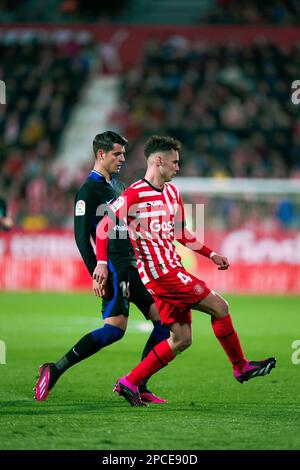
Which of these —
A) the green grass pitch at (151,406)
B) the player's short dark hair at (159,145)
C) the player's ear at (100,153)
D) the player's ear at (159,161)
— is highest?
the player's short dark hair at (159,145)

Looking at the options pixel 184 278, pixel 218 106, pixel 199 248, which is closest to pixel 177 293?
pixel 184 278

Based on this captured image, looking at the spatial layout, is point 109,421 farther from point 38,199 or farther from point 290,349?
point 38,199

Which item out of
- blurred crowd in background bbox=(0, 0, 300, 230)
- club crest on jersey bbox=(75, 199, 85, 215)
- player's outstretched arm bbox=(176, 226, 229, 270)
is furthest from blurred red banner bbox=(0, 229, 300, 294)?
club crest on jersey bbox=(75, 199, 85, 215)

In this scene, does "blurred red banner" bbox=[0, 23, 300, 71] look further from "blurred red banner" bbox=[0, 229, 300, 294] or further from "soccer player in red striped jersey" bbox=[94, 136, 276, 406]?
"soccer player in red striped jersey" bbox=[94, 136, 276, 406]

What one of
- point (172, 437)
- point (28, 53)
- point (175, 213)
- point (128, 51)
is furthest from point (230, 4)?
point (172, 437)

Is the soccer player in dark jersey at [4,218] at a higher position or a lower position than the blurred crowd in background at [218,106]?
lower

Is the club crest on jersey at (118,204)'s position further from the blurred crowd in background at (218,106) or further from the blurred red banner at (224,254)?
the blurred crowd in background at (218,106)

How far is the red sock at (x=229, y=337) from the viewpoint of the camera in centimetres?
841

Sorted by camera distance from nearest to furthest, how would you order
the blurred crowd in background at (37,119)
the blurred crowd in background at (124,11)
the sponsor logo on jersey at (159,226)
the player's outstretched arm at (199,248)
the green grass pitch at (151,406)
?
the green grass pitch at (151,406)
the sponsor logo on jersey at (159,226)
the player's outstretched arm at (199,248)
the blurred crowd in background at (37,119)
the blurred crowd in background at (124,11)

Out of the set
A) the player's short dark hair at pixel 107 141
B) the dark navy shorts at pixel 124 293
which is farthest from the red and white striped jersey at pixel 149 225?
the player's short dark hair at pixel 107 141

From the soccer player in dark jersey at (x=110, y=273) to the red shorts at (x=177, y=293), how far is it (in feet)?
0.89

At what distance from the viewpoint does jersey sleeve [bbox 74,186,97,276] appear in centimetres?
855

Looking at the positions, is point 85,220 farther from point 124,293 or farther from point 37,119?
point 37,119

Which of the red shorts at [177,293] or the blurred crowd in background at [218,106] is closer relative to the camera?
the red shorts at [177,293]
